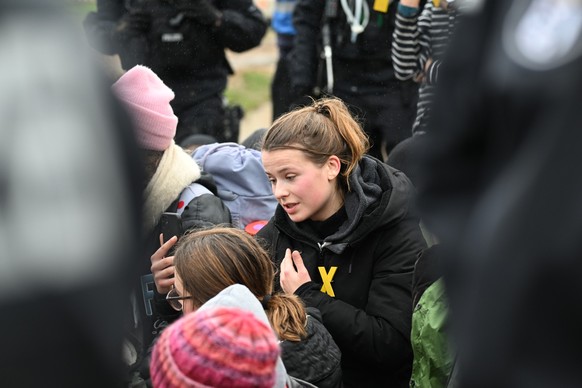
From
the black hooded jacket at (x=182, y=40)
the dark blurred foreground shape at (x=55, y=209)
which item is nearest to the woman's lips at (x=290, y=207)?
the dark blurred foreground shape at (x=55, y=209)

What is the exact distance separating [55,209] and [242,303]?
4.09ft

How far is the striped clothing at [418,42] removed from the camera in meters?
4.26

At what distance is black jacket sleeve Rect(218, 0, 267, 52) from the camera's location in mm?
5184

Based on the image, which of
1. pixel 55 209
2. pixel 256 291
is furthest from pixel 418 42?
pixel 55 209

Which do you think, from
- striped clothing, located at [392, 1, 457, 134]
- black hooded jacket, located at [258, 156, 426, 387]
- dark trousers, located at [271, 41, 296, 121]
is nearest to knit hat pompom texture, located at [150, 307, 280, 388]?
black hooded jacket, located at [258, 156, 426, 387]

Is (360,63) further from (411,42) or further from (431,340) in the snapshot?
(431,340)

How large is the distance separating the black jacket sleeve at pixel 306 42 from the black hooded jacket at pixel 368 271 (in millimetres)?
2510

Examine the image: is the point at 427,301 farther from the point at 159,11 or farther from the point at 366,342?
the point at 159,11

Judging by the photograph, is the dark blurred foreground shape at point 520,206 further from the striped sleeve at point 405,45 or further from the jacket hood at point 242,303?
the striped sleeve at point 405,45

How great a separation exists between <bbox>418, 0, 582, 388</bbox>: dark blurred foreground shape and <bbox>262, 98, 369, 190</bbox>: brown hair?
188cm

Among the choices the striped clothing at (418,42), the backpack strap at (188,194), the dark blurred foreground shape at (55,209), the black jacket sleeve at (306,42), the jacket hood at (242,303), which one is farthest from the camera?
the black jacket sleeve at (306,42)

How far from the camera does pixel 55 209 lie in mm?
896

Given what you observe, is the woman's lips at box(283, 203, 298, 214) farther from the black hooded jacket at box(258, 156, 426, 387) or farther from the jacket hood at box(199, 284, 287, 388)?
the jacket hood at box(199, 284, 287, 388)

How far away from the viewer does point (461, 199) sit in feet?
3.67
